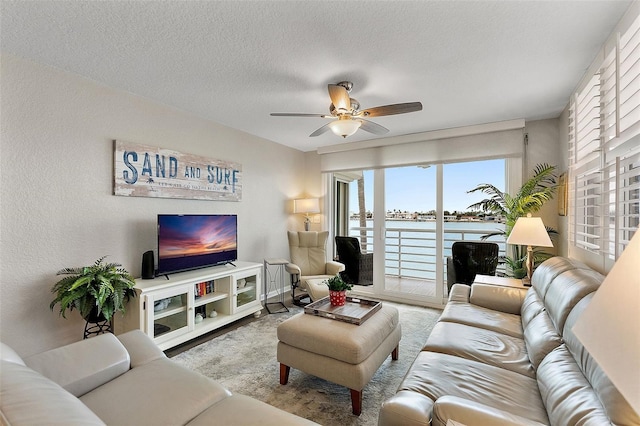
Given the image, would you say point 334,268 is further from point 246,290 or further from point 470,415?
point 470,415

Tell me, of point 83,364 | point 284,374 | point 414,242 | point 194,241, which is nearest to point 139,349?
point 83,364

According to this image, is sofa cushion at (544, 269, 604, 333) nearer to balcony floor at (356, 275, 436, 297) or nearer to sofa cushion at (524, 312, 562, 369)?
sofa cushion at (524, 312, 562, 369)

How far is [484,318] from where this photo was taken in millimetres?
2281

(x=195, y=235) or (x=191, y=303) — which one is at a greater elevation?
(x=195, y=235)

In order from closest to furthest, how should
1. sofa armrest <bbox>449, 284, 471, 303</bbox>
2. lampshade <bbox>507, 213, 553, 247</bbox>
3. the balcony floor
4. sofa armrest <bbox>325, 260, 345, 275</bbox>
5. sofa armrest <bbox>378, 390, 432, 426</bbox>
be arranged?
sofa armrest <bbox>378, 390, 432, 426</bbox>, lampshade <bbox>507, 213, 553, 247</bbox>, sofa armrest <bbox>449, 284, 471, 303</bbox>, sofa armrest <bbox>325, 260, 345, 275</bbox>, the balcony floor

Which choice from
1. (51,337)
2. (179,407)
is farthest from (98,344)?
(51,337)

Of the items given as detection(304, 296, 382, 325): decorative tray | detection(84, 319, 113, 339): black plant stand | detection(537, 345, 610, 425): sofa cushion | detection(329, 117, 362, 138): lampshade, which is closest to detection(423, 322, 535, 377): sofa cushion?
detection(537, 345, 610, 425): sofa cushion

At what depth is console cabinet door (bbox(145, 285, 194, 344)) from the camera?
8.44ft

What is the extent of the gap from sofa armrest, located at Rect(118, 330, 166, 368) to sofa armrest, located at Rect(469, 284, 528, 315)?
2.50 metres

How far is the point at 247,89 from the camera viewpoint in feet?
9.00

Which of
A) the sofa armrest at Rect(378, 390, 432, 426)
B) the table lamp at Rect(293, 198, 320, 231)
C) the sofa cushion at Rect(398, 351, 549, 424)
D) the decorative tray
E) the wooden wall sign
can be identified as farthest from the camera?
the table lamp at Rect(293, 198, 320, 231)

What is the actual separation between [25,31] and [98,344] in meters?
2.01

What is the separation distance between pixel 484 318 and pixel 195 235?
2.82m

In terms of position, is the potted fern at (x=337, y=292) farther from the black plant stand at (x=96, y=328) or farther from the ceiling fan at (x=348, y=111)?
the black plant stand at (x=96, y=328)
